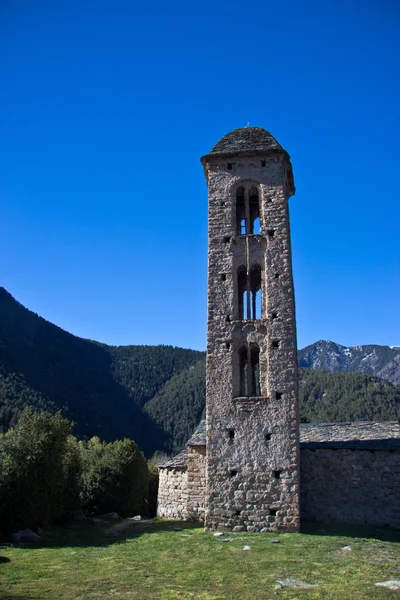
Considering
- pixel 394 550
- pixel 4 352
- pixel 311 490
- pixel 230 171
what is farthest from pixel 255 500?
pixel 4 352

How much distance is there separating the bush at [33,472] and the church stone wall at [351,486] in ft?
32.1

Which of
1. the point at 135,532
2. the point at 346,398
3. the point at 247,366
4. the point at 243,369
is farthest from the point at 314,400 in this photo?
the point at 135,532

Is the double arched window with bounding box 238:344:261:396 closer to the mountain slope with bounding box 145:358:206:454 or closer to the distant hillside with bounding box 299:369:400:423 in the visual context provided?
the distant hillside with bounding box 299:369:400:423

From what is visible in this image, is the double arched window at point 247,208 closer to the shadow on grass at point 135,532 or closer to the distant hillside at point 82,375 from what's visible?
the shadow on grass at point 135,532

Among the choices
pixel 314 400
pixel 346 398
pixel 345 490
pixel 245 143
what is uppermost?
pixel 245 143

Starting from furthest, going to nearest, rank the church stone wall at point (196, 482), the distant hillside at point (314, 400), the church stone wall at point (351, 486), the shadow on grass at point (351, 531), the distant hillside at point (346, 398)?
the distant hillside at point (314, 400)
the distant hillside at point (346, 398)
the church stone wall at point (196, 482)
the church stone wall at point (351, 486)
the shadow on grass at point (351, 531)

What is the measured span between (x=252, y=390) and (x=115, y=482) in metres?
11.6

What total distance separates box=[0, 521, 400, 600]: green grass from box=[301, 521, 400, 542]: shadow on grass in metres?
0.04

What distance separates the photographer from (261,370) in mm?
19609

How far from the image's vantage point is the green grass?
10.0 m

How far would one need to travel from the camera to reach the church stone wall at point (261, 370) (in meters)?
18.2

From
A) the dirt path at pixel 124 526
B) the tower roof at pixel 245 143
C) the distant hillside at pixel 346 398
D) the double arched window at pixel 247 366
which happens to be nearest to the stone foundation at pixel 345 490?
the double arched window at pixel 247 366

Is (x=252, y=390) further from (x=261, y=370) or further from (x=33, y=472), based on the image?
(x=33, y=472)

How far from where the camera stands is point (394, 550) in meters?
14.5
